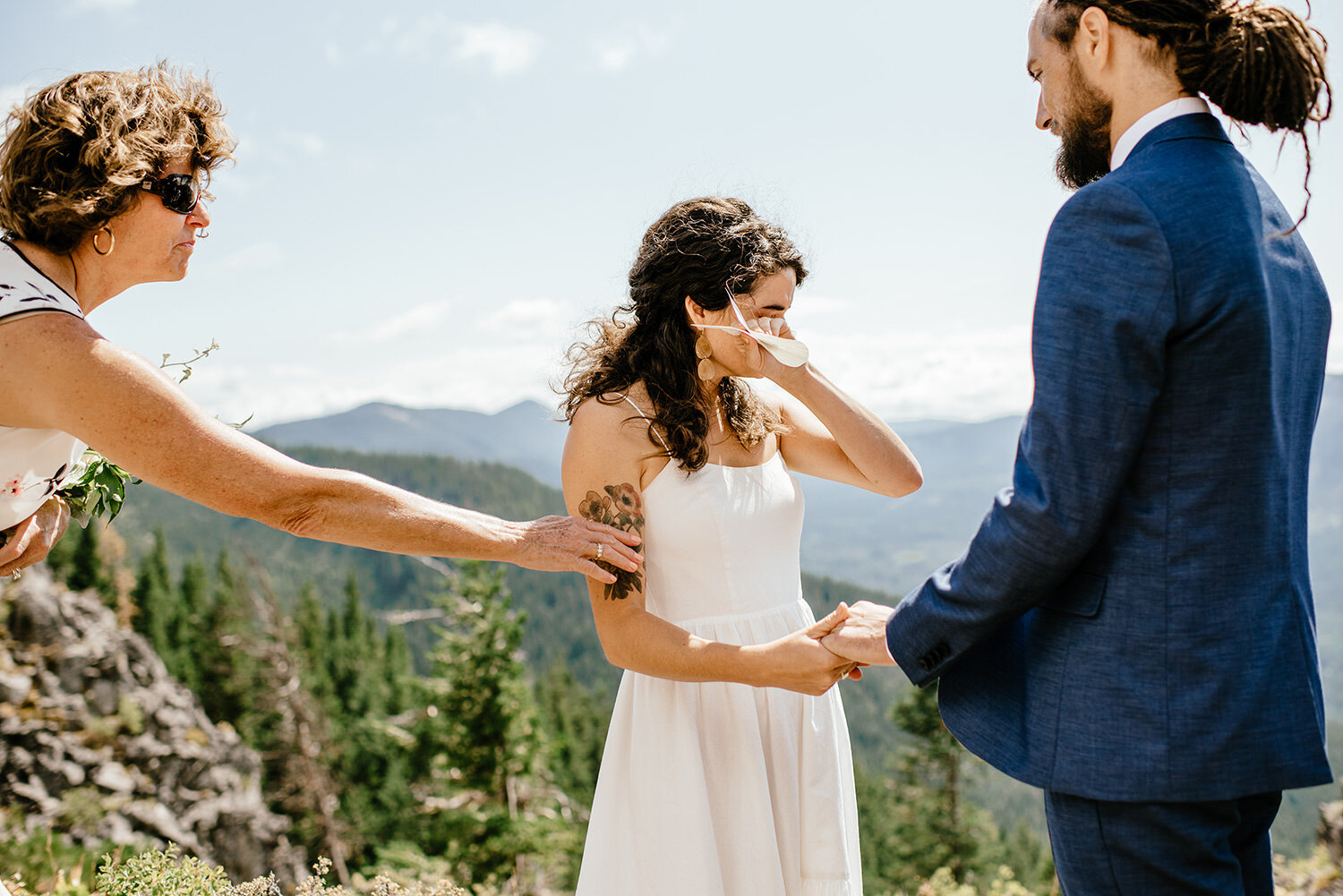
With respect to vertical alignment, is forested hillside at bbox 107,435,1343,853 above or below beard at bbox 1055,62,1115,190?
above

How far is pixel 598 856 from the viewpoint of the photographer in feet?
9.39

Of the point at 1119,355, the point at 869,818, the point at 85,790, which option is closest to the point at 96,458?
the point at 1119,355

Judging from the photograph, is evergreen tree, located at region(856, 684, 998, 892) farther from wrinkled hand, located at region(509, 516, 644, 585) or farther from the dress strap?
wrinkled hand, located at region(509, 516, 644, 585)

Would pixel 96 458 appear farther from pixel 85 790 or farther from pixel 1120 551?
pixel 85 790

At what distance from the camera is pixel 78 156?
7.55 feet

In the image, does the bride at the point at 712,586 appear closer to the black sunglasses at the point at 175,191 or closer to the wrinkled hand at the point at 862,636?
the wrinkled hand at the point at 862,636

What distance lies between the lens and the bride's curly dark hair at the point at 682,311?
9.95 ft

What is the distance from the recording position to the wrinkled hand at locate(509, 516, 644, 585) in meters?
2.62

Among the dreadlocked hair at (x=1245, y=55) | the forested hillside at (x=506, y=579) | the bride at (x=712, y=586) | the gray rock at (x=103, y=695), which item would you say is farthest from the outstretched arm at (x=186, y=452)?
the forested hillside at (x=506, y=579)

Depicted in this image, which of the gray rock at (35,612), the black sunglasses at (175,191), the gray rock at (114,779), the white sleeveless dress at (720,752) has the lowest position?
the gray rock at (114,779)

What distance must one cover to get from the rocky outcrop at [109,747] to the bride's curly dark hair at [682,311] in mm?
16708

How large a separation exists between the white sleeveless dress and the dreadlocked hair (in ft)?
5.59

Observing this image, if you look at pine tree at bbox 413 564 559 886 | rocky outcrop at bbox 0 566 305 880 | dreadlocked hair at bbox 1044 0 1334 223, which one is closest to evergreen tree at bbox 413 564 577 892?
pine tree at bbox 413 564 559 886

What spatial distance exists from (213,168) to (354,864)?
2079 inches
